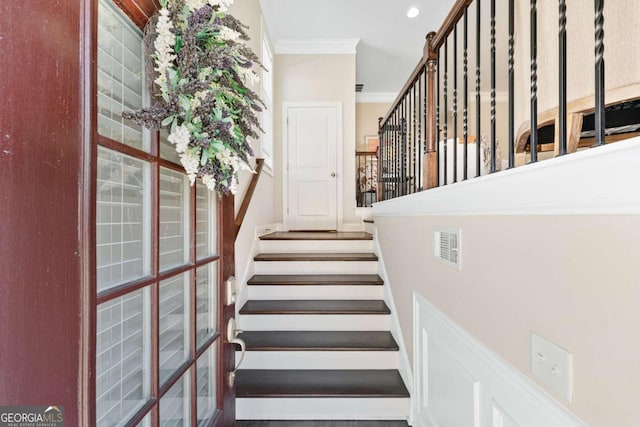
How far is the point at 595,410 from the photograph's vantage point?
2.17ft

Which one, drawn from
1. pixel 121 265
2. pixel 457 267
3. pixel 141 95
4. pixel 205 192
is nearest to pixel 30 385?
pixel 121 265

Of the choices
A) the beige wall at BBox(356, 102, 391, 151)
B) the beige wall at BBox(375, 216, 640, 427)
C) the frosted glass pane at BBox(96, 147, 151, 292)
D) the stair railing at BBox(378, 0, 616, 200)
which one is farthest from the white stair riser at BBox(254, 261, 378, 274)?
the beige wall at BBox(356, 102, 391, 151)

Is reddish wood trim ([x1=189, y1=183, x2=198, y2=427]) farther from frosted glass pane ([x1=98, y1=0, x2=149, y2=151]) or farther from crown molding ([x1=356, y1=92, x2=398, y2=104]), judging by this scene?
crown molding ([x1=356, y1=92, x2=398, y2=104])

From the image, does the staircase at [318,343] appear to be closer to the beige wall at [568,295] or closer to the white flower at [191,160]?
the beige wall at [568,295]

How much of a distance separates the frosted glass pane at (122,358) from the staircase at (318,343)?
4.22 ft

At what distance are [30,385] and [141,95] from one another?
680 mm

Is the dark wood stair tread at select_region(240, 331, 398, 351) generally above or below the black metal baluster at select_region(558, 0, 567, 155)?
below

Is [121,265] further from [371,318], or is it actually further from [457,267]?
[371,318]

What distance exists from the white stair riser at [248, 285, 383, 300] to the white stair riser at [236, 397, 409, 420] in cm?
83

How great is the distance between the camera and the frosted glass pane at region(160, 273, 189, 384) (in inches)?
36.2

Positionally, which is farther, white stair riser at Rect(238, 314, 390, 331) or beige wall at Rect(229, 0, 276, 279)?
beige wall at Rect(229, 0, 276, 279)

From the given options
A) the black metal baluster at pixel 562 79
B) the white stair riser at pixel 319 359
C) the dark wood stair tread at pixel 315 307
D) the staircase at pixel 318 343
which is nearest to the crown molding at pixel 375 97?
Answer: the staircase at pixel 318 343

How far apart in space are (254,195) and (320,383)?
1.83 m

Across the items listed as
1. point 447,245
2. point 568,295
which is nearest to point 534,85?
point 568,295
